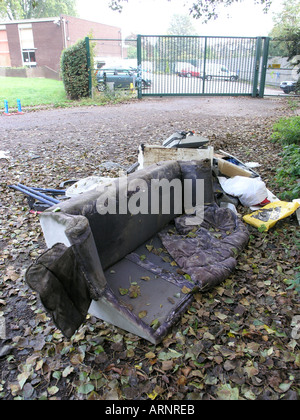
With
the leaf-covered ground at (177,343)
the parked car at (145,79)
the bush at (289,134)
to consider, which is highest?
the parked car at (145,79)

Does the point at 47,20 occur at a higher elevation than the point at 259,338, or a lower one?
higher

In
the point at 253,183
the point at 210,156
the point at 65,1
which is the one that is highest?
the point at 65,1

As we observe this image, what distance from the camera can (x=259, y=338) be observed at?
236cm

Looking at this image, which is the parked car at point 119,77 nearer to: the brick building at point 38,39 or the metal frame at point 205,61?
the metal frame at point 205,61

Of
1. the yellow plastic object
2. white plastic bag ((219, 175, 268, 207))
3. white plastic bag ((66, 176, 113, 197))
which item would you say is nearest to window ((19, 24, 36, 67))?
white plastic bag ((66, 176, 113, 197))

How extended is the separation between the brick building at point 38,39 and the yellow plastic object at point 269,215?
89.7 feet

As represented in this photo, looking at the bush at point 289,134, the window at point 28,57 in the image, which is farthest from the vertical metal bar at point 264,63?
the window at point 28,57

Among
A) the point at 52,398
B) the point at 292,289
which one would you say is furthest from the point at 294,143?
the point at 52,398

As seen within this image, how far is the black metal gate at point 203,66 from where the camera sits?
555 inches

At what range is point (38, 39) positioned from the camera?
95.0 feet

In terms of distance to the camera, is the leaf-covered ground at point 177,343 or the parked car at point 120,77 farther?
the parked car at point 120,77

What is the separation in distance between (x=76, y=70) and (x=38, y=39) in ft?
65.5

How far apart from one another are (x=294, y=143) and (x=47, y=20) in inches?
1131

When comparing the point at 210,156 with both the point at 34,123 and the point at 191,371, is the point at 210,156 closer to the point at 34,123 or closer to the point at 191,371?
the point at 191,371
